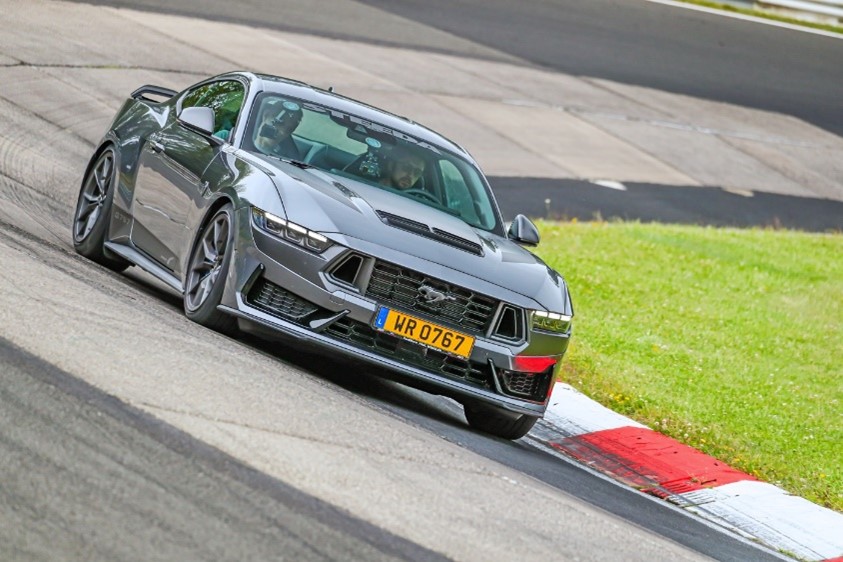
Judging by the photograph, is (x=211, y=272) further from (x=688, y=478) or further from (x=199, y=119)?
(x=688, y=478)

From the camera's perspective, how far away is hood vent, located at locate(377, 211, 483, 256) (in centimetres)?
869

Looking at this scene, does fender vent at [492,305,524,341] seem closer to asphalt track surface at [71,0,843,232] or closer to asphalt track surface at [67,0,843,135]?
asphalt track surface at [71,0,843,232]

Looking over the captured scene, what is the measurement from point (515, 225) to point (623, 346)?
3050 millimetres

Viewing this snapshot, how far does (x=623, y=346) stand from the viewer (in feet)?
41.9

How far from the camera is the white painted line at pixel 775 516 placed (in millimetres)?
8812

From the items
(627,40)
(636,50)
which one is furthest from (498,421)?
(627,40)

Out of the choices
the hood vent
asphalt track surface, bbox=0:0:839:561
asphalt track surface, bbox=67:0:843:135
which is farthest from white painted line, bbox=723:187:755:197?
asphalt track surface, bbox=0:0:839:561

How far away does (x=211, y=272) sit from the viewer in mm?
8812

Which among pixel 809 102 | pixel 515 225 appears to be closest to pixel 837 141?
pixel 809 102

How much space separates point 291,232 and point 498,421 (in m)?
1.83

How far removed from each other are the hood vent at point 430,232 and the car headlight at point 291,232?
1.51 ft

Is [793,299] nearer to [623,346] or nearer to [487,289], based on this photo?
[623,346]

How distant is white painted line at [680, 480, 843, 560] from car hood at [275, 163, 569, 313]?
4.87ft

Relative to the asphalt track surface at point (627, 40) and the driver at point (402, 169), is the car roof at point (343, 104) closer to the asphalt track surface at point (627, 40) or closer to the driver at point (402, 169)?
the driver at point (402, 169)
